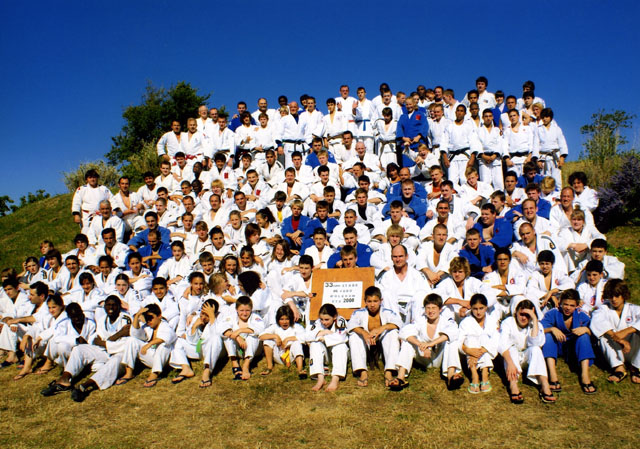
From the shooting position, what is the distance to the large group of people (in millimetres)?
6070

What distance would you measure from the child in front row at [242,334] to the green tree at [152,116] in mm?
29085

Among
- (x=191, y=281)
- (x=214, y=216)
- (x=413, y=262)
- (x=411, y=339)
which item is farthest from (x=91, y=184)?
(x=411, y=339)

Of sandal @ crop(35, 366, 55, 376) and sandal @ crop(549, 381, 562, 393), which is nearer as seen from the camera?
sandal @ crop(549, 381, 562, 393)

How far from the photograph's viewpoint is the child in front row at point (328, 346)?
615 cm

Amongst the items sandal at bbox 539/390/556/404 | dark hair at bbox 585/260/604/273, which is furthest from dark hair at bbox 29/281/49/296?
dark hair at bbox 585/260/604/273

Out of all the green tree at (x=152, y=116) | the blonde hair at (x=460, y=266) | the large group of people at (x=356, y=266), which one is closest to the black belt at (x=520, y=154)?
the large group of people at (x=356, y=266)

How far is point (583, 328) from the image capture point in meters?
5.91

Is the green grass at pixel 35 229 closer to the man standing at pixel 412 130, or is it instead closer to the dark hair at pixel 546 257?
the man standing at pixel 412 130

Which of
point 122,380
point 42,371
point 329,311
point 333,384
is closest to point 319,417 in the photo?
point 333,384

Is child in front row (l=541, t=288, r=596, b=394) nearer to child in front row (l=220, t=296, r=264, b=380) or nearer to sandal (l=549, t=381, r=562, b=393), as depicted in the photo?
sandal (l=549, t=381, r=562, b=393)

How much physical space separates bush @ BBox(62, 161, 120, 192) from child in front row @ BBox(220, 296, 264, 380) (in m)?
15.3

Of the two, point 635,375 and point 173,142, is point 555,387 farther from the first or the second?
point 173,142

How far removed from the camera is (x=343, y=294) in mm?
7223

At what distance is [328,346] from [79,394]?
11.5 feet
